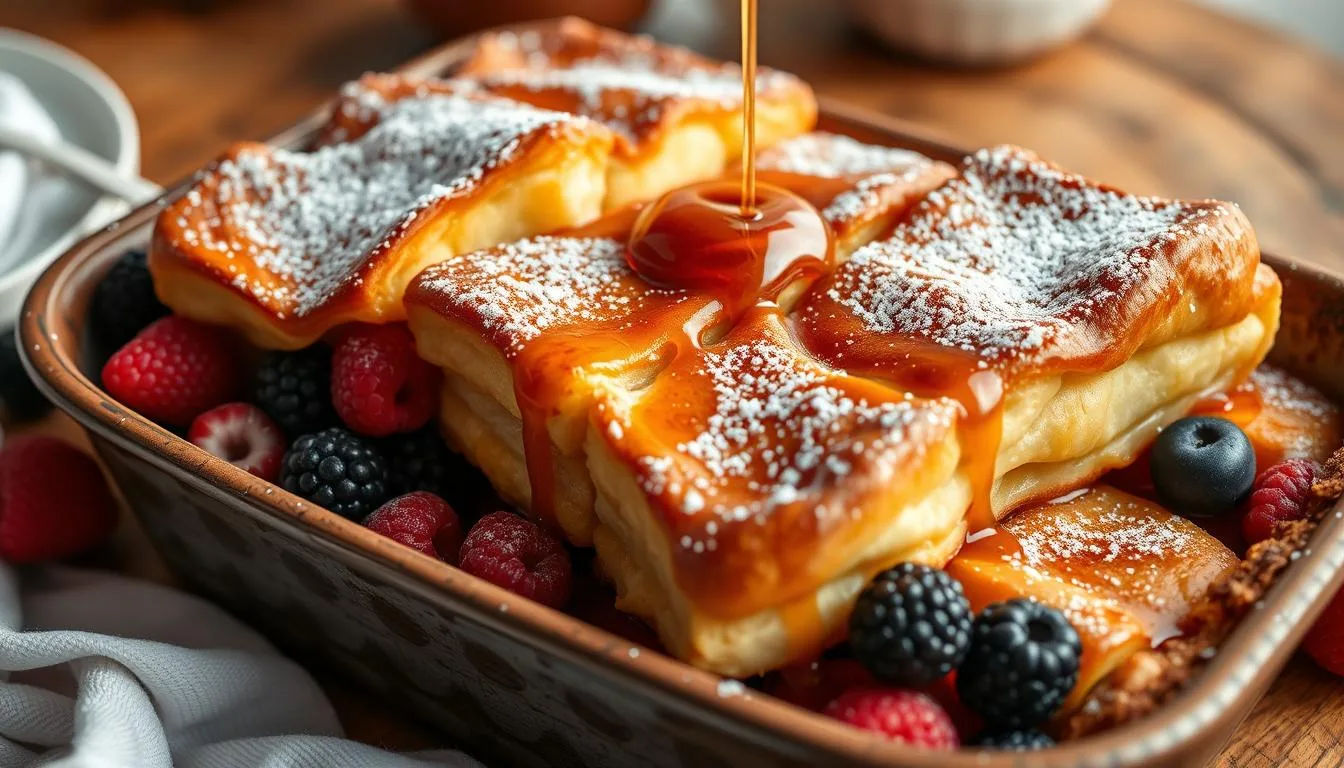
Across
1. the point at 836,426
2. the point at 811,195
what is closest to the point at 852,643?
the point at 836,426

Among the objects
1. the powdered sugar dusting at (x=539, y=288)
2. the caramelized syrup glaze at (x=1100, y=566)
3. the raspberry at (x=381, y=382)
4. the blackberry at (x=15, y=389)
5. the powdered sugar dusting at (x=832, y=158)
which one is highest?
the powdered sugar dusting at (x=832, y=158)

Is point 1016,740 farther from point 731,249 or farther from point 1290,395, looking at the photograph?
point 1290,395

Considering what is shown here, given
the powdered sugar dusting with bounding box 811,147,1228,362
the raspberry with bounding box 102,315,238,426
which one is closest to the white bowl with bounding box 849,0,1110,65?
the powdered sugar dusting with bounding box 811,147,1228,362

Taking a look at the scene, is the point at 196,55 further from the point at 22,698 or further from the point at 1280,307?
the point at 1280,307

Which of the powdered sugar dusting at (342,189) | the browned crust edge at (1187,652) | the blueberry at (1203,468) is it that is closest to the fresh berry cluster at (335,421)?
the powdered sugar dusting at (342,189)

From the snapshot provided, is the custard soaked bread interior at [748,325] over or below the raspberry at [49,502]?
over

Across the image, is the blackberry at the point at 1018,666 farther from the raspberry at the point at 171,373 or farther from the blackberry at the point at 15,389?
the blackberry at the point at 15,389
